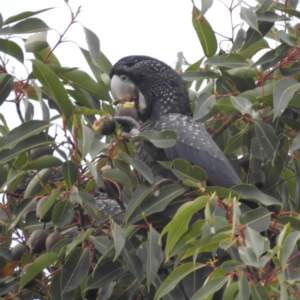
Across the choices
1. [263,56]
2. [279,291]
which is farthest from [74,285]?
[263,56]

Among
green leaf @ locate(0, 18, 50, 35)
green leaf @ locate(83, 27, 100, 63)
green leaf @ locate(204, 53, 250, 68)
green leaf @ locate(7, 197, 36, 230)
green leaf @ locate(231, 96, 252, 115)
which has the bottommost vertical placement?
green leaf @ locate(7, 197, 36, 230)

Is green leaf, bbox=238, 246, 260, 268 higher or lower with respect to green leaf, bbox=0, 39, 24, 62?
lower

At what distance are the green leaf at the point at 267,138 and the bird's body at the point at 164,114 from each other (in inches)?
14.0

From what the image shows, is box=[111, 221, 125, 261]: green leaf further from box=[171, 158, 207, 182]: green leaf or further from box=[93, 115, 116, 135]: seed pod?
box=[93, 115, 116, 135]: seed pod

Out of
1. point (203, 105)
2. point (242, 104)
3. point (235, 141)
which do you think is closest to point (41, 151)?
point (203, 105)

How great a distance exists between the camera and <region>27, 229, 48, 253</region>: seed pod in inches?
95.9

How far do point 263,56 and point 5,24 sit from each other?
91 centimetres

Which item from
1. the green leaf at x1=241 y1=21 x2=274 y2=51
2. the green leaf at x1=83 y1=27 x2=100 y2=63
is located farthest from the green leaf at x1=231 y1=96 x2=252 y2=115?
the green leaf at x1=83 y1=27 x2=100 y2=63

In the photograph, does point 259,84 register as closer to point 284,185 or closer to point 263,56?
point 263,56

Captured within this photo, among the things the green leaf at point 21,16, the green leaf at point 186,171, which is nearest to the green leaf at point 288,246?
the green leaf at point 186,171

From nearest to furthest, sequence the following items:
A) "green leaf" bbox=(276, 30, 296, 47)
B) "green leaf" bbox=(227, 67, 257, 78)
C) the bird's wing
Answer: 1. "green leaf" bbox=(276, 30, 296, 47)
2. "green leaf" bbox=(227, 67, 257, 78)
3. the bird's wing

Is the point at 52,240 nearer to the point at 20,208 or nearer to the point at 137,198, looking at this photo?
the point at 20,208

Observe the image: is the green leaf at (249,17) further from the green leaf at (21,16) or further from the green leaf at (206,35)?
the green leaf at (21,16)

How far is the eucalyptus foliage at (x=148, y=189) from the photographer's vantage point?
2105 millimetres
